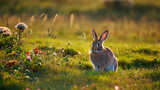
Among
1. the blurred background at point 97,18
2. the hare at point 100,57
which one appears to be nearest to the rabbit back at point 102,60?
the hare at point 100,57

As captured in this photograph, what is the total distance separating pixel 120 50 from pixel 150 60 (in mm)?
1536

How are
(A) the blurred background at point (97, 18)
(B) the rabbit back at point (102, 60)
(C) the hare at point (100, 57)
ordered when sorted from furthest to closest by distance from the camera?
(A) the blurred background at point (97, 18) < (B) the rabbit back at point (102, 60) < (C) the hare at point (100, 57)

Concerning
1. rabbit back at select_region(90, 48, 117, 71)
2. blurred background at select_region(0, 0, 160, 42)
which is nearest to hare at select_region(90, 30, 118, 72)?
rabbit back at select_region(90, 48, 117, 71)

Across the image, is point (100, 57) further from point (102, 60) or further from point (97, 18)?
point (97, 18)

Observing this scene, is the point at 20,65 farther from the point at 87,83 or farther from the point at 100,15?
the point at 100,15

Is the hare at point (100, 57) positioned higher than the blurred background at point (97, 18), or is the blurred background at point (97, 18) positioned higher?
the blurred background at point (97, 18)

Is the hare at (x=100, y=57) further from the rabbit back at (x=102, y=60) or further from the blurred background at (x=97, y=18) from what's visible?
the blurred background at (x=97, y=18)

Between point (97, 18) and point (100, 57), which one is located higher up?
point (97, 18)

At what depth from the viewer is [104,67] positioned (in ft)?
29.1

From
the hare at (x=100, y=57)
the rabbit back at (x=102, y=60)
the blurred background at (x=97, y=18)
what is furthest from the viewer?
A: the blurred background at (x=97, y=18)

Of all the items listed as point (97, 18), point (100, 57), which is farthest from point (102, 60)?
point (97, 18)

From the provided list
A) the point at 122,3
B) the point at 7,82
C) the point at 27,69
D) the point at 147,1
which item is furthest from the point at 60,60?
the point at 147,1

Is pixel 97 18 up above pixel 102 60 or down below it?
above

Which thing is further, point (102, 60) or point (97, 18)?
point (97, 18)
